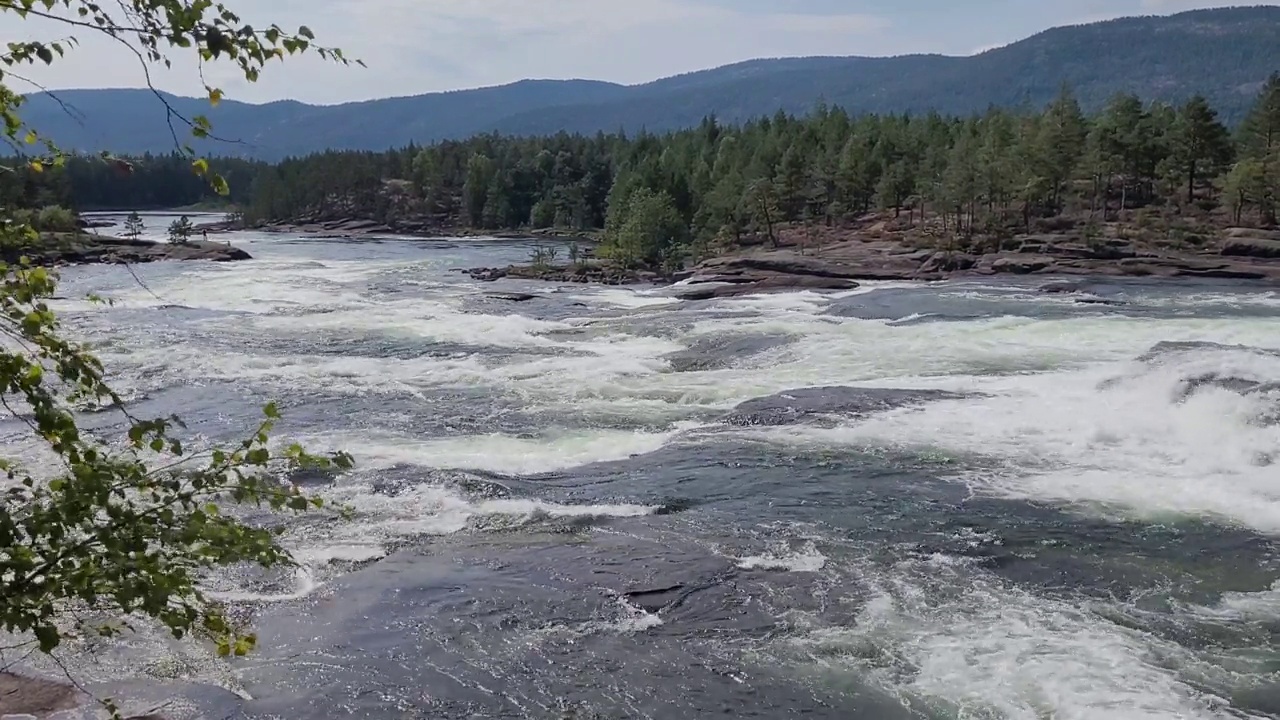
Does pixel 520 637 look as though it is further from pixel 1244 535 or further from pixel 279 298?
pixel 279 298

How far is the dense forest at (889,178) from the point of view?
237ft

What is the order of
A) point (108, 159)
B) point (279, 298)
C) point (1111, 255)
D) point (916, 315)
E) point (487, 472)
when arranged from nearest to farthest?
point (108, 159)
point (487, 472)
point (916, 315)
point (279, 298)
point (1111, 255)

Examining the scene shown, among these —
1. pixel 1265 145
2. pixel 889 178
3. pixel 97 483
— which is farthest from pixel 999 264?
pixel 97 483

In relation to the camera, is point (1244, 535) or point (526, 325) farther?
point (526, 325)

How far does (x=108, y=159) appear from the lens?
4.31 m

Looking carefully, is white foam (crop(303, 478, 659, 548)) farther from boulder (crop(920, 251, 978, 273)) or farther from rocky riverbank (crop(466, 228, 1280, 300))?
boulder (crop(920, 251, 978, 273))

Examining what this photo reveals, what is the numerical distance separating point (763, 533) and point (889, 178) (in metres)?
74.3

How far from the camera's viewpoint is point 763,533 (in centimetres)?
1538

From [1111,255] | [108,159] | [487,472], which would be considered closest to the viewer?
[108,159]

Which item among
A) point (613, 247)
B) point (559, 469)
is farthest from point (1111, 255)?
point (559, 469)

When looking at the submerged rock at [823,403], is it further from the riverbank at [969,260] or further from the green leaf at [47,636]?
the riverbank at [969,260]

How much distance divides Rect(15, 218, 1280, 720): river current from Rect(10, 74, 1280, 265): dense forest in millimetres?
27941

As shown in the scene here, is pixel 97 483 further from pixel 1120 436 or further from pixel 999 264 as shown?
pixel 999 264

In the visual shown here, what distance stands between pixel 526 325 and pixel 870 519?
25.9 meters
